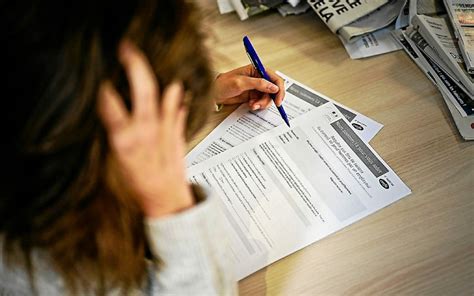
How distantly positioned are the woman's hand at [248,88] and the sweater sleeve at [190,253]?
1.15ft

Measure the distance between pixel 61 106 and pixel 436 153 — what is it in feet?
2.03

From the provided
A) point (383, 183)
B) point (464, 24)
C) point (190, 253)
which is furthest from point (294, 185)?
point (464, 24)

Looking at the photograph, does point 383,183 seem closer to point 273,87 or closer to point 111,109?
point 273,87

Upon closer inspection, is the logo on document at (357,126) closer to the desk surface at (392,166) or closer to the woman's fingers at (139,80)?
the desk surface at (392,166)

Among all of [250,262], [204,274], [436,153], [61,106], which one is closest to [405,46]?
[436,153]

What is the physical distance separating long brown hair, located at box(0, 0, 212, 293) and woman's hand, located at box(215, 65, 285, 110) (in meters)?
0.33

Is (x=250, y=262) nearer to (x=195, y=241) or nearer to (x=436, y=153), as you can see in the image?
(x=195, y=241)

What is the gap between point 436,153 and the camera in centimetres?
83

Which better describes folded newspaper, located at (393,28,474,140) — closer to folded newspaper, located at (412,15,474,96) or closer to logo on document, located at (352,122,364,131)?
folded newspaper, located at (412,15,474,96)

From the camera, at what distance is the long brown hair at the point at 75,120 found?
0.42 meters

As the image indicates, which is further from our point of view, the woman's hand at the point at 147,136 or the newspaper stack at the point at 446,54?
the newspaper stack at the point at 446,54

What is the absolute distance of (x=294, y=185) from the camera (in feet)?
2.57

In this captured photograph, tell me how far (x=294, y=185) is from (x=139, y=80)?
392 mm

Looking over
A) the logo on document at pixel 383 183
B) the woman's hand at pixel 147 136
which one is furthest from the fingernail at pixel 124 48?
the logo on document at pixel 383 183
